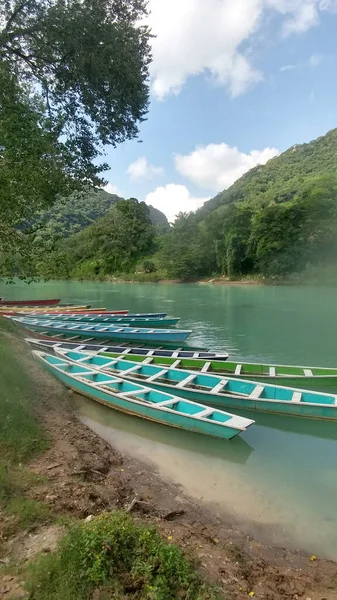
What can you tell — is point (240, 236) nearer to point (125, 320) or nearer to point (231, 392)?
point (125, 320)

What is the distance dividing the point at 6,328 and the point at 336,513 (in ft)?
38.0

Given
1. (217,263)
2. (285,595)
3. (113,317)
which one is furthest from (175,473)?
(217,263)

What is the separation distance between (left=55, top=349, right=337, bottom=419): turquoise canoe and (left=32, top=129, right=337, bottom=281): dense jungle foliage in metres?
24.4

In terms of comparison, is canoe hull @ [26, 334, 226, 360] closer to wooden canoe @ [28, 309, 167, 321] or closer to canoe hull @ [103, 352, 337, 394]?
canoe hull @ [103, 352, 337, 394]

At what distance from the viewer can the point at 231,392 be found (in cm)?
881

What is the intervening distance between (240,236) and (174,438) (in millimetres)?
49402

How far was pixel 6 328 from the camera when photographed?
13.4 metres

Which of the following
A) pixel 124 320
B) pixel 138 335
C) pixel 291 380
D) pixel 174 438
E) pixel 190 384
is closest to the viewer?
pixel 174 438

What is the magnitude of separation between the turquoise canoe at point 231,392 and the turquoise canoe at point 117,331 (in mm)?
4469

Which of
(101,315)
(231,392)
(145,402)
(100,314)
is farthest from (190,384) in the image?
(100,314)

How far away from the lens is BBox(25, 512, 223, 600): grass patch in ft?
8.89

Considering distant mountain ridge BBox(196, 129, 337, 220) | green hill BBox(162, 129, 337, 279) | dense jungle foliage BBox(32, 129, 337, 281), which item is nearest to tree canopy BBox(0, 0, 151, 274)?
dense jungle foliage BBox(32, 129, 337, 281)

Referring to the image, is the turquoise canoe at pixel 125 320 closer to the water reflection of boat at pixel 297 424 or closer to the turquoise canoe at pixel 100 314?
the turquoise canoe at pixel 100 314

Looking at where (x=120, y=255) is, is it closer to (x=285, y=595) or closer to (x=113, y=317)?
(x=113, y=317)
